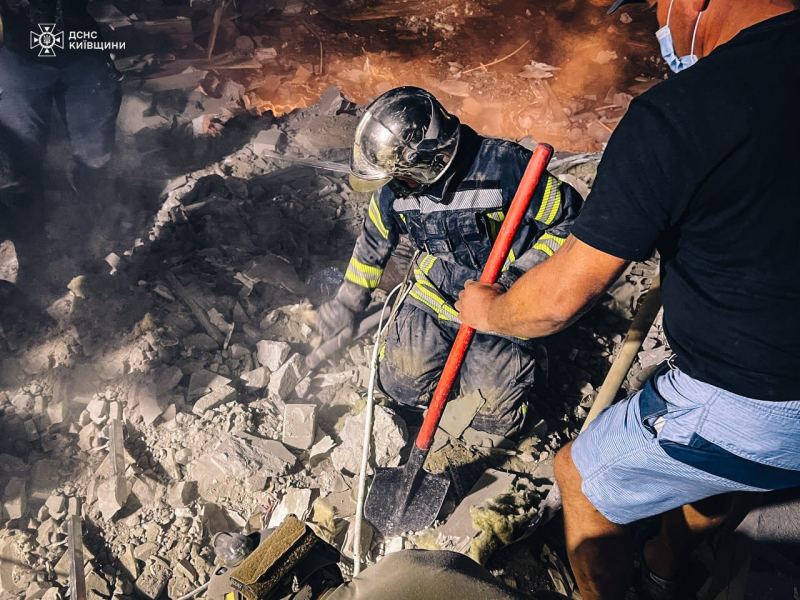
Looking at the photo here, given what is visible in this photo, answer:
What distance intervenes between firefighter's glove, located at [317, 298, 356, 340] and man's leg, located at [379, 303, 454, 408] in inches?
15.2

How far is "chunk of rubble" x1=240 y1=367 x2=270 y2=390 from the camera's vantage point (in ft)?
14.2

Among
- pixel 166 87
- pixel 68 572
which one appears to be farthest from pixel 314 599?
pixel 166 87

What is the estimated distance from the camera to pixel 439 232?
11.9ft

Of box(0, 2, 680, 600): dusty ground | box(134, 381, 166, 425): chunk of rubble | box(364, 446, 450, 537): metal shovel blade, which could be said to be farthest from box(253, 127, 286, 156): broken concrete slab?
box(364, 446, 450, 537): metal shovel blade

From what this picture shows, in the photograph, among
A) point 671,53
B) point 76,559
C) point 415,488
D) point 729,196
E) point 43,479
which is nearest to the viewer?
point 729,196

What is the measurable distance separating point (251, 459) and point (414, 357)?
145 centimetres

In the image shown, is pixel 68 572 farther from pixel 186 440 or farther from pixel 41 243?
pixel 41 243

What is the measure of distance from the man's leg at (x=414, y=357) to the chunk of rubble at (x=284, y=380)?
74cm

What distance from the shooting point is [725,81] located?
1.54 metres

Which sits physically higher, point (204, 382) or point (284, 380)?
point (284, 380)

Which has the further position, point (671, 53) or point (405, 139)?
point (405, 139)

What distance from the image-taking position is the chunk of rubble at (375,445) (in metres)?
3.74

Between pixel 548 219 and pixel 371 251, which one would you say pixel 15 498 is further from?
pixel 548 219

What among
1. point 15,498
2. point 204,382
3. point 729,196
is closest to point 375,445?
point 204,382
